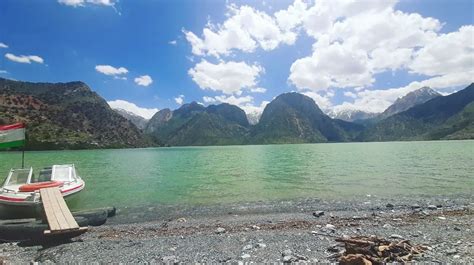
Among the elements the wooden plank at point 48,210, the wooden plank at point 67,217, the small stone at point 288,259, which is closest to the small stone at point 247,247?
the small stone at point 288,259

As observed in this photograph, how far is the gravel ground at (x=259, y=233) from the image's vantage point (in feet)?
46.8

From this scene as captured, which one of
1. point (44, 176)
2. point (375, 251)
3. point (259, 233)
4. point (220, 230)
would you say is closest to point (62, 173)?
point (44, 176)

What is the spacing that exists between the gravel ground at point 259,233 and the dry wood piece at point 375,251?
20.6 inches

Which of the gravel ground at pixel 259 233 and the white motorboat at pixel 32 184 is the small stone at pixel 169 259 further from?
the white motorboat at pixel 32 184

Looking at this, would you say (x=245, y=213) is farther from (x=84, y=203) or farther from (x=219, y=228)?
(x=84, y=203)

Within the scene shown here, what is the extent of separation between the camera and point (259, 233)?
1842 centimetres

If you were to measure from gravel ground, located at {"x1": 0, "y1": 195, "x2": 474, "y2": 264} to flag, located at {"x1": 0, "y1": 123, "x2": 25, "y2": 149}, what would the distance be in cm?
965

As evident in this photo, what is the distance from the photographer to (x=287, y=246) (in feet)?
50.1

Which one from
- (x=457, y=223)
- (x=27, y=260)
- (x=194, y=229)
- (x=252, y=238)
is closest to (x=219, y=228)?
(x=194, y=229)

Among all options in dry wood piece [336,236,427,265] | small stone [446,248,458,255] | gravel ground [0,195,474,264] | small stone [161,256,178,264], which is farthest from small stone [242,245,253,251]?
small stone [446,248,458,255]

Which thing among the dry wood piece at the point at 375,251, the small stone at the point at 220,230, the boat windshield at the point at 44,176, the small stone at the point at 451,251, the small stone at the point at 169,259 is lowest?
the small stone at the point at 220,230

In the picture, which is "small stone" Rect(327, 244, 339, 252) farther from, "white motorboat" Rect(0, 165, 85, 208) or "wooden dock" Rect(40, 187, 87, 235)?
"white motorboat" Rect(0, 165, 85, 208)

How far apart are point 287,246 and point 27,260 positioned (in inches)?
473

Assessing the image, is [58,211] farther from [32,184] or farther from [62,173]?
[62,173]
